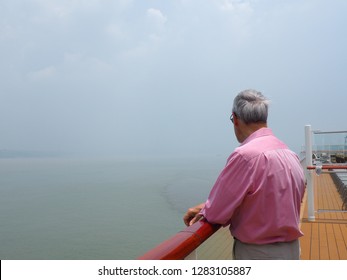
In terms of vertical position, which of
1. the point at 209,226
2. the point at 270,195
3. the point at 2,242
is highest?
the point at 270,195

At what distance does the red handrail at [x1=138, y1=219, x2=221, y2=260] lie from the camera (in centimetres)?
125

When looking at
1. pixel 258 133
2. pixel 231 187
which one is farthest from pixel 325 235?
pixel 231 187

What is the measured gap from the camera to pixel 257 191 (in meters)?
1.51

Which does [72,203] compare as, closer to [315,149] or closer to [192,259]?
[315,149]

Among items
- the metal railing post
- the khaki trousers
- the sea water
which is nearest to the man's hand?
the khaki trousers

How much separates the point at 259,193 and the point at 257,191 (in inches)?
0.7

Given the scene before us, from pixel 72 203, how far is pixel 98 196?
505 cm

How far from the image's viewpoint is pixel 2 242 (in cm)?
2591

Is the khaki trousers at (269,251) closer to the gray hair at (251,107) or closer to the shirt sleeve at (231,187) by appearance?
the shirt sleeve at (231,187)

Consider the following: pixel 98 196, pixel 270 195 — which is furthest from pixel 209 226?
pixel 98 196

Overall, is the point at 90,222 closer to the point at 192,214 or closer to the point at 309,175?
the point at 309,175

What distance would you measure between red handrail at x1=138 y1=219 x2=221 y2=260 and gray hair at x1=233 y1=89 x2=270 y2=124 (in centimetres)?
51

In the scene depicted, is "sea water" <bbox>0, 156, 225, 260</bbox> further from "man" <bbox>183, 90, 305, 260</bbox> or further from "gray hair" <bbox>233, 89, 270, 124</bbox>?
"gray hair" <bbox>233, 89, 270, 124</bbox>

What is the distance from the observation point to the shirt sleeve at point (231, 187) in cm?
149
